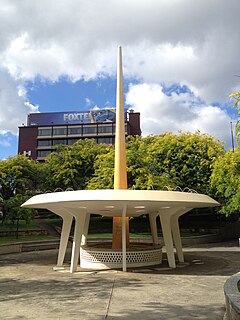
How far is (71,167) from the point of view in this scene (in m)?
40.6

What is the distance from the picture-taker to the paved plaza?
8.09 m

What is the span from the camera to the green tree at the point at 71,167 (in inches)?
1576

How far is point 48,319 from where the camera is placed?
24.9 feet

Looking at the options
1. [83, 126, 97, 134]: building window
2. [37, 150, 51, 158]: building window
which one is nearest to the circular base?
[83, 126, 97, 134]: building window

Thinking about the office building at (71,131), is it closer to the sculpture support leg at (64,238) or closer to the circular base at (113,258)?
the sculpture support leg at (64,238)

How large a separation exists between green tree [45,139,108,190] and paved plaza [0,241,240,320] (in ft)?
77.8

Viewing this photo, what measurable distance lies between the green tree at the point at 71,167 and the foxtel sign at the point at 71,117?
44563mm

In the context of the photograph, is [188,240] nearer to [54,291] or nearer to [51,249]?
[51,249]

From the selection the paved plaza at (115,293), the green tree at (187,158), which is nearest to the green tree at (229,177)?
the green tree at (187,158)

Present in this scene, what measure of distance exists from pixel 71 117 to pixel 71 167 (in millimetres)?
50087

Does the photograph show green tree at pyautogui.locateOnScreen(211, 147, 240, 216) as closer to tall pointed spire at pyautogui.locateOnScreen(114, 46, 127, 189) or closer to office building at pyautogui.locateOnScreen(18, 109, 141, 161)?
tall pointed spire at pyautogui.locateOnScreen(114, 46, 127, 189)

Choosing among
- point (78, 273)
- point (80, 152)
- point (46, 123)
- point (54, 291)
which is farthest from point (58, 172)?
point (46, 123)

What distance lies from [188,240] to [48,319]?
78.6 ft

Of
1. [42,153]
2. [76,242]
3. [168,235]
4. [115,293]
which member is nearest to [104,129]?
[42,153]
